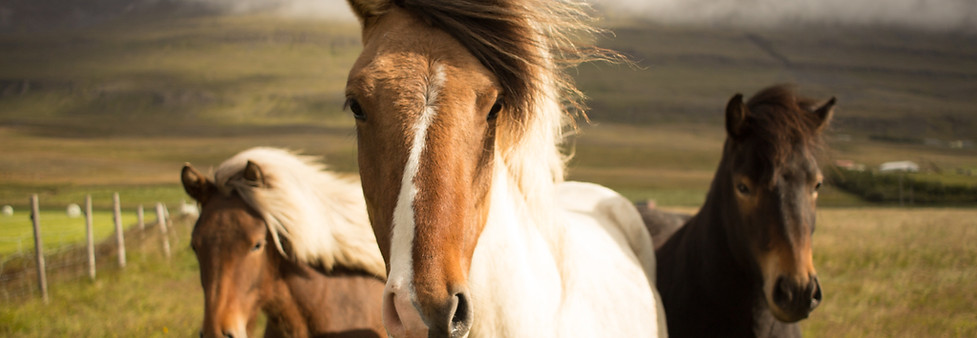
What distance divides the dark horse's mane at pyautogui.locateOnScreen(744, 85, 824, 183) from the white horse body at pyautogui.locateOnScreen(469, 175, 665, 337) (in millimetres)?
1114

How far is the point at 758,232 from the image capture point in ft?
11.0

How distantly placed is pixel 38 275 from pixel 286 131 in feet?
482

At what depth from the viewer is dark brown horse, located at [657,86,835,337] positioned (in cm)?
321

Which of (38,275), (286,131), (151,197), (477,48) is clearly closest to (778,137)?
(477,48)

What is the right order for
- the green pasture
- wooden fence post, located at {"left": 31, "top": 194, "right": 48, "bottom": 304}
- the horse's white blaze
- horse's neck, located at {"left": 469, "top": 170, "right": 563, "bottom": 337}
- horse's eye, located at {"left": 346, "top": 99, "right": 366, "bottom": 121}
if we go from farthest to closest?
the green pasture < wooden fence post, located at {"left": 31, "top": 194, "right": 48, "bottom": 304} < horse's neck, located at {"left": 469, "top": 170, "right": 563, "bottom": 337} < horse's eye, located at {"left": 346, "top": 99, "right": 366, "bottom": 121} < the horse's white blaze

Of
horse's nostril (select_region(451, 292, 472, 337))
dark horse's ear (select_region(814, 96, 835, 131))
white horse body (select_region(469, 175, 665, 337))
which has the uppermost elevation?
dark horse's ear (select_region(814, 96, 835, 131))

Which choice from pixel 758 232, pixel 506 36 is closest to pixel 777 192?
pixel 758 232

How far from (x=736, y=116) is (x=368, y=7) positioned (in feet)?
8.12

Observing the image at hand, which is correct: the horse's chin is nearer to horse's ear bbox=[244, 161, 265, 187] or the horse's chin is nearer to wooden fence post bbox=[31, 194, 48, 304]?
horse's ear bbox=[244, 161, 265, 187]

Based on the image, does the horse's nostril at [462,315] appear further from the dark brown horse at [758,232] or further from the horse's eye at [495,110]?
the dark brown horse at [758,232]

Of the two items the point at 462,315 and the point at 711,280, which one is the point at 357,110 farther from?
the point at 711,280

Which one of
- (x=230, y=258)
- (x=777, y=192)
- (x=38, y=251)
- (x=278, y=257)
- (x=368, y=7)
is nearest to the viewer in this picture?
(x=368, y=7)

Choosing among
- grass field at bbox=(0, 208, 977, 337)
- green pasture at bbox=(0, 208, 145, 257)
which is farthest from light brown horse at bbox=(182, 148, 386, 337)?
green pasture at bbox=(0, 208, 145, 257)

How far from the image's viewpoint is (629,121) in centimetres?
16838
